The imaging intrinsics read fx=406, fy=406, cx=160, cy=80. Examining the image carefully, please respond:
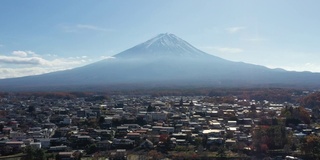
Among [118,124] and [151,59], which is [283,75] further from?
[118,124]

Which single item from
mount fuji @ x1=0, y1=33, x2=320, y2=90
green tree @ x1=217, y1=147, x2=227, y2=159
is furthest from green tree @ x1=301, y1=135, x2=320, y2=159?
mount fuji @ x1=0, y1=33, x2=320, y2=90

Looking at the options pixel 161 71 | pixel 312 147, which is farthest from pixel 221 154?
pixel 161 71

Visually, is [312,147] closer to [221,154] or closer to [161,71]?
[221,154]

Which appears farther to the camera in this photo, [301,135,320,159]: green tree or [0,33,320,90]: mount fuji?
[0,33,320,90]: mount fuji

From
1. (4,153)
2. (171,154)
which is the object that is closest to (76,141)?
(4,153)

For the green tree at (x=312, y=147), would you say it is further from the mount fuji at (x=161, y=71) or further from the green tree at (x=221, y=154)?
the mount fuji at (x=161, y=71)

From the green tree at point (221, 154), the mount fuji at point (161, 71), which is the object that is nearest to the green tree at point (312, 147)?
the green tree at point (221, 154)

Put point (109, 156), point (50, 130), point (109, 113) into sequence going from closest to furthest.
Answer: point (109, 156) → point (50, 130) → point (109, 113)

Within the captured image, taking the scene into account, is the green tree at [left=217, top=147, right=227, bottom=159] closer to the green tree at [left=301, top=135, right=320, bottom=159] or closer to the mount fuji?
the green tree at [left=301, top=135, right=320, bottom=159]

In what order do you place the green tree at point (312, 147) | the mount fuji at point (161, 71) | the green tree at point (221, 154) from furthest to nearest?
the mount fuji at point (161, 71), the green tree at point (221, 154), the green tree at point (312, 147)

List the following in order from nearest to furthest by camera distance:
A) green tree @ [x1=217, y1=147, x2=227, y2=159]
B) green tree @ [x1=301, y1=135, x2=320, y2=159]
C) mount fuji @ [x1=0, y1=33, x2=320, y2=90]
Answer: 1. green tree @ [x1=301, y1=135, x2=320, y2=159]
2. green tree @ [x1=217, y1=147, x2=227, y2=159]
3. mount fuji @ [x1=0, y1=33, x2=320, y2=90]

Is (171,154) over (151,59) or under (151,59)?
under
